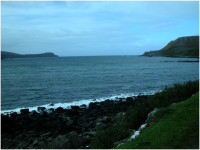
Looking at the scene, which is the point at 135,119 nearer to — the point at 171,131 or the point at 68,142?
the point at 171,131

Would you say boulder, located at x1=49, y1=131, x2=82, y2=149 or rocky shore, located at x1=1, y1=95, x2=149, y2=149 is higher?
boulder, located at x1=49, y1=131, x2=82, y2=149

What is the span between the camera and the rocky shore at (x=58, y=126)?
9580 mm

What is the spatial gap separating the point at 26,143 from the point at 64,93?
1552 centimetres

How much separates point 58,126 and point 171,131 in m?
8.92

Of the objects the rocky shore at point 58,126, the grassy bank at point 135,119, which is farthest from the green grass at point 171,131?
the rocky shore at point 58,126

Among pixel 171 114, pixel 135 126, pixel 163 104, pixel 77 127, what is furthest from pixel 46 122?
pixel 171 114

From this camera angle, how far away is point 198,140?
588 cm

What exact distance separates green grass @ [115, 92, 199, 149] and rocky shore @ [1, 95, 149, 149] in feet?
11.4

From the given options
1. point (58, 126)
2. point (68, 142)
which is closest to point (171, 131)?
point (68, 142)

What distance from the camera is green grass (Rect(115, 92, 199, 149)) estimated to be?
5715 millimetres

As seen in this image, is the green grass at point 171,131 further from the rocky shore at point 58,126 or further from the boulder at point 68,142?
the boulder at point 68,142

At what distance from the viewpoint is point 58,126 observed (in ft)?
43.0

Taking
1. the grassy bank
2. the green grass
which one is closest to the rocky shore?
the grassy bank

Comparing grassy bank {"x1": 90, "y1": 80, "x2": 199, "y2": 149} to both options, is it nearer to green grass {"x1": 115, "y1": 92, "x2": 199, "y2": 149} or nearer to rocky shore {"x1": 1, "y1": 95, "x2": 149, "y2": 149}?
green grass {"x1": 115, "y1": 92, "x2": 199, "y2": 149}
